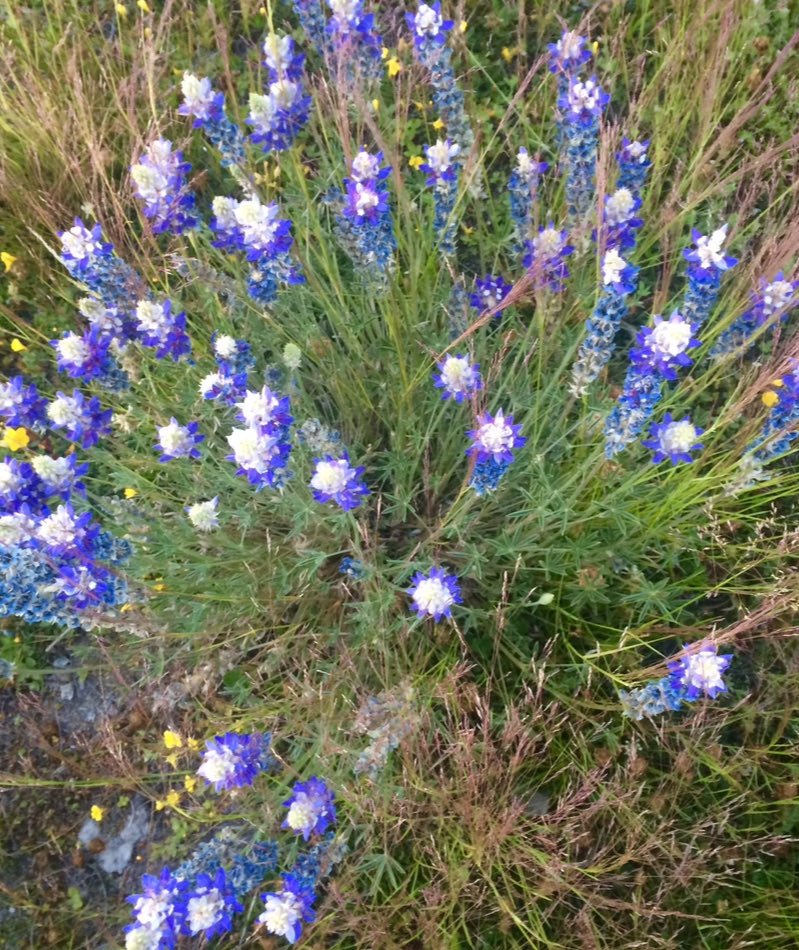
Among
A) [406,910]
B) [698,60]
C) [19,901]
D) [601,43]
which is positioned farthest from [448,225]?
[19,901]

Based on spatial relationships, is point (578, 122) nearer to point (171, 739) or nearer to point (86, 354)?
point (86, 354)

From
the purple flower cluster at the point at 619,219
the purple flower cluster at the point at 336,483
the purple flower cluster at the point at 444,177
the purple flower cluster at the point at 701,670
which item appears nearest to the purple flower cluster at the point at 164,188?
the purple flower cluster at the point at 444,177

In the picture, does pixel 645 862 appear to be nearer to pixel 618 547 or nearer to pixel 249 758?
pixel 618 547

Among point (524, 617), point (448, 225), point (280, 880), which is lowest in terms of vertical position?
point (280, 880)

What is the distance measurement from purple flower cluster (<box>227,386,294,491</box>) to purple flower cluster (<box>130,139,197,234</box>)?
0.64m

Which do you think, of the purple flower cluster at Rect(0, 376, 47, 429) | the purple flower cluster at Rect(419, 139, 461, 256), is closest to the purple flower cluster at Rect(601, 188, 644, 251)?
the purple flower cluster at Rect(419, 139, 461, 256)

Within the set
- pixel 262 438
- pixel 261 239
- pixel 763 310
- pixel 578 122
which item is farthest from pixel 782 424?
pixel 261 239

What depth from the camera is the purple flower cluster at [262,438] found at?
189 cm

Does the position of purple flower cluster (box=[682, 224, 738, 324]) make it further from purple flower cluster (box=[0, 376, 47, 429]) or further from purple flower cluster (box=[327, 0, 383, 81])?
purple flower cluster (box=[0, 376, 47, 429])

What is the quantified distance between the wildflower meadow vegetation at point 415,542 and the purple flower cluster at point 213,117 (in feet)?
0.04

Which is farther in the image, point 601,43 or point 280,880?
point 601,43

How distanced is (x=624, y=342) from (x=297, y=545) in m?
1.63

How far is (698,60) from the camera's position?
3152mm

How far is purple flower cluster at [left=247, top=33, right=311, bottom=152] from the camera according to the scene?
207 cm
